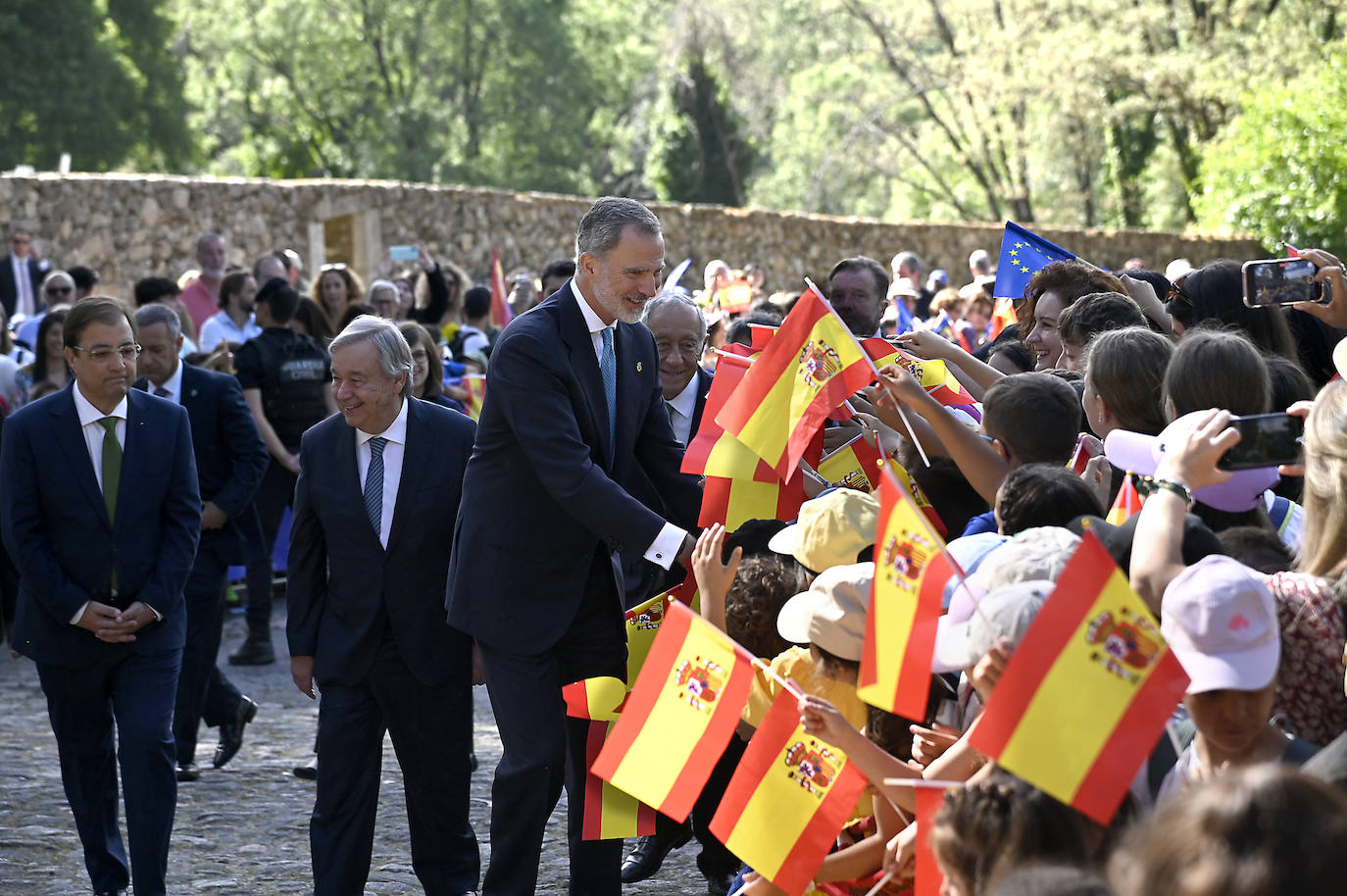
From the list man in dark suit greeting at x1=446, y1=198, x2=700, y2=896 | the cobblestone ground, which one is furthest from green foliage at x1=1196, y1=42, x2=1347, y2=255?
man in dark suit greeting at x1=446, y1=198, x2=700, y2=896

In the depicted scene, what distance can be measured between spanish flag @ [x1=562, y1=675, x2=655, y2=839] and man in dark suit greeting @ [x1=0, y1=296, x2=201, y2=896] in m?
1.46

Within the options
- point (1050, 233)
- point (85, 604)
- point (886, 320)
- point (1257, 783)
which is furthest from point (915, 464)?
point (1050, 233)

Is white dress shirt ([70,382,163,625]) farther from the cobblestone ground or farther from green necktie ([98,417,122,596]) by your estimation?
the cobblestone ground

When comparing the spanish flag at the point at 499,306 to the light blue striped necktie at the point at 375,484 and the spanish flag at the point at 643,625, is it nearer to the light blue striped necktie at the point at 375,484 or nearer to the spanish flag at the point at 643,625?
the light blue striped necktie at the point at 375,484

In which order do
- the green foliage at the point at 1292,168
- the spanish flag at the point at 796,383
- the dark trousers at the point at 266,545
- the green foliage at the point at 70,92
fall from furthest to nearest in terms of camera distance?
the green foliage at the point at 70,92 < the green foliage at the point at 1292,168 < the dark trousers at the point at 266,545 < the spanish flag at the point at 796,383

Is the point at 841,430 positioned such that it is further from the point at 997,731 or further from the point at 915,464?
the point at 997,731

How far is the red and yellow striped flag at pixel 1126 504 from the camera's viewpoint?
379 centimetres

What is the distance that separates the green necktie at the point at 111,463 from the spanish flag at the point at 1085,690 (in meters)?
3.70

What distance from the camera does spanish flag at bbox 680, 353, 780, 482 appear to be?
4.92 meters

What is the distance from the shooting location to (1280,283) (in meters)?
4.71

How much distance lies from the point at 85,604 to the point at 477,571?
1.46 metres

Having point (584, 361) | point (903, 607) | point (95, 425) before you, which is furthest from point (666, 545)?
point (95, 425)

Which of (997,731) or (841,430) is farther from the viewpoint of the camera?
(841,430)

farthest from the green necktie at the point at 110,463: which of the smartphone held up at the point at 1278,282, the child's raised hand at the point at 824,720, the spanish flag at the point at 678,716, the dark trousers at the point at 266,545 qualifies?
the smartphone held up at the point at 1278,282
